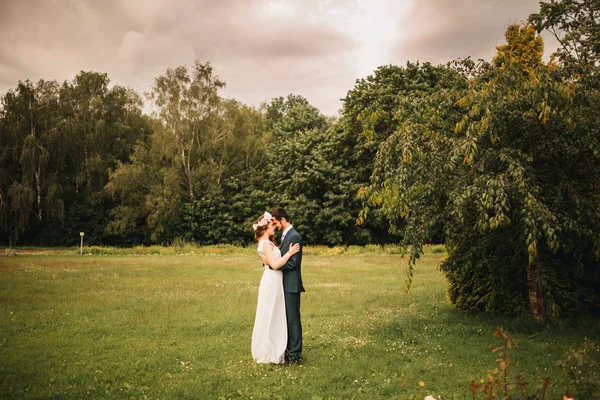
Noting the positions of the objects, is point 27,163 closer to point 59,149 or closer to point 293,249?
point 59,149

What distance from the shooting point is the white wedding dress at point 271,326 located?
727 centimetres

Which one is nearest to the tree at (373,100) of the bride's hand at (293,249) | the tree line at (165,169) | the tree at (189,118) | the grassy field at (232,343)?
the tree line at (165,169)

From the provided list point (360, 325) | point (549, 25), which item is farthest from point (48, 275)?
point (549, 25)

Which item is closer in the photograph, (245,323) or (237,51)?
(245,323)

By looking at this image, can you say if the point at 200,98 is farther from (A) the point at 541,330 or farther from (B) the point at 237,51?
(A) the point at 541,330

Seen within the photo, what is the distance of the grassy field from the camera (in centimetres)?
622

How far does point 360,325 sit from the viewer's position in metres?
10.0

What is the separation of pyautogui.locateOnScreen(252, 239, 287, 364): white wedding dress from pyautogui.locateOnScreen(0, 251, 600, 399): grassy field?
0.80ft

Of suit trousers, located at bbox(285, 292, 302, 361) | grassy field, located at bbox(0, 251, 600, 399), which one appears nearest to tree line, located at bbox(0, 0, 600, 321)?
grassy field, located at bbox(0, 251, 600, 399)

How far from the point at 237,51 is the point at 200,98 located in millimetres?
13831

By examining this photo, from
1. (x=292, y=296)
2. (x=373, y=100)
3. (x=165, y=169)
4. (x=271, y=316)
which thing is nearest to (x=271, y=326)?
(x=271, y=316)

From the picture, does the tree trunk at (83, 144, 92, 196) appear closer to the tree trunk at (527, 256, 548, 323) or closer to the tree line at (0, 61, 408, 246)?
the tree line at (0, 61, 408, 246)

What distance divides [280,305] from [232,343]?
1.87 meters

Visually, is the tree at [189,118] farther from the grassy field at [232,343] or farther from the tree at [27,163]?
the grassy field at [232,343]
